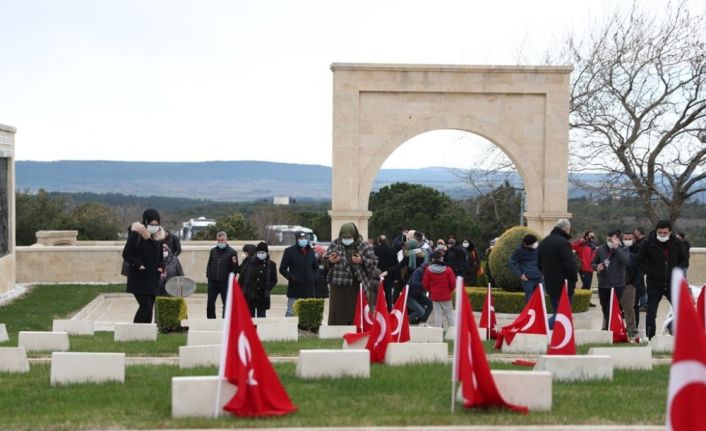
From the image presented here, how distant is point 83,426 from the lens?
8.66 meters

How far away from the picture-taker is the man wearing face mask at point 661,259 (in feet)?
53.7

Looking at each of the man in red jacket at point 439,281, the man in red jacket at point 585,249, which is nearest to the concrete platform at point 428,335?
the man in red jacket at point 439,281

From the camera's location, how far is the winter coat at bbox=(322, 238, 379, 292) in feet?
54.9

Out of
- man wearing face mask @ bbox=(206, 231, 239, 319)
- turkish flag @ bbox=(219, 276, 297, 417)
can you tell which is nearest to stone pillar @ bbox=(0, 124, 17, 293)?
man wearing face mask @ bbox=(206, 231, 239, 319)

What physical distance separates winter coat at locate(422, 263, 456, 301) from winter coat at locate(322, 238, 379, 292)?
2.36 meters

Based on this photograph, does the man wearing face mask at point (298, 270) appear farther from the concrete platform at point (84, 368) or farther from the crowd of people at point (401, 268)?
the concrete platform at point (84, 368)

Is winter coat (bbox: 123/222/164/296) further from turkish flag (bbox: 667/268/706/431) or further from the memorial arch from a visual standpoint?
the memorial arch

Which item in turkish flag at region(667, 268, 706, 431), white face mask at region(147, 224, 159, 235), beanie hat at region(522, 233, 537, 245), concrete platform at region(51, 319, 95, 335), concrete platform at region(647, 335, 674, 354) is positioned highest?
white face mask at region(147, 224, 159, 235)

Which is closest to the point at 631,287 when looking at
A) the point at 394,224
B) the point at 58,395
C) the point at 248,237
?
the point at 58,395

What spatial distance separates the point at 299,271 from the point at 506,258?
5171mm

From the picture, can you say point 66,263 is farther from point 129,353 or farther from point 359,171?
point 129,353

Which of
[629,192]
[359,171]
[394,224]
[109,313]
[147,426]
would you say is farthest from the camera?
[394,224]

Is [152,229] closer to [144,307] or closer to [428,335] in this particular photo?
[144,307]

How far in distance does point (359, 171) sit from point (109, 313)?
7.00 m
